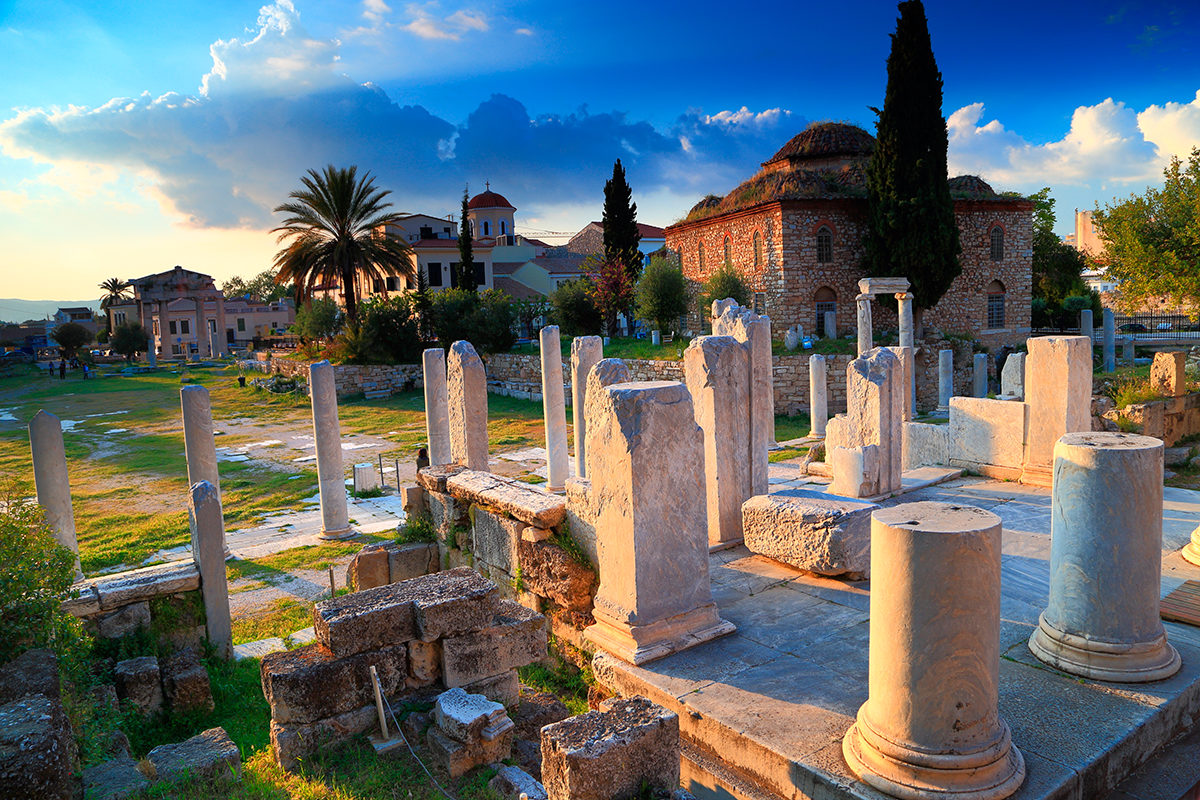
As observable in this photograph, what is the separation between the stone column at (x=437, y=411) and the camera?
11.8 metres

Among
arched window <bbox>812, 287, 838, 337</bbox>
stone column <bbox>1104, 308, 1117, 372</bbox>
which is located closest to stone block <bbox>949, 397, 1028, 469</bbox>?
stone column <bbox>1104, 308, 1117, 372</bbox>

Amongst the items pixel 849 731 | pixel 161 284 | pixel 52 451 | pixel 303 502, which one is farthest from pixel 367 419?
pixel 161 284

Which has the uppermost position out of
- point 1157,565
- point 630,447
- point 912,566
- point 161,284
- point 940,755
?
point 161,284

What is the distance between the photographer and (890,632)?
3359mm

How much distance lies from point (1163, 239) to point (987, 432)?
848 inches

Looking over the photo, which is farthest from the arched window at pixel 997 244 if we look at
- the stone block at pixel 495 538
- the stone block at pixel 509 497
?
the stone block at pixel 495 538

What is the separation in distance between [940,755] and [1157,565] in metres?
2.04

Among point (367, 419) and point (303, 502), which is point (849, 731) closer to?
point (303, 502)

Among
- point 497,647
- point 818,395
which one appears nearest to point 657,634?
point 497,647

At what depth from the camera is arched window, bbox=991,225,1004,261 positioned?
30906 millimetres

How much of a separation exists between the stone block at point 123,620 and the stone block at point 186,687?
2.42 feet

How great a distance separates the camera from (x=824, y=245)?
2886cm

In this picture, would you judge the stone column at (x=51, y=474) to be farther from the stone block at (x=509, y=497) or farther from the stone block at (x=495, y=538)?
the stone block at (x=495, y=538)

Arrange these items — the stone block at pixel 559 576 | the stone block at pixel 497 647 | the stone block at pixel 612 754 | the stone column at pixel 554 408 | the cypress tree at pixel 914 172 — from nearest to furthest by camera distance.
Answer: the stone block at pixel 612 754
the stone block at pixel 497 647
the stone block at pixel 559 576
the stone column at pixel 554 408
the cypress tree at pixel 914 172
